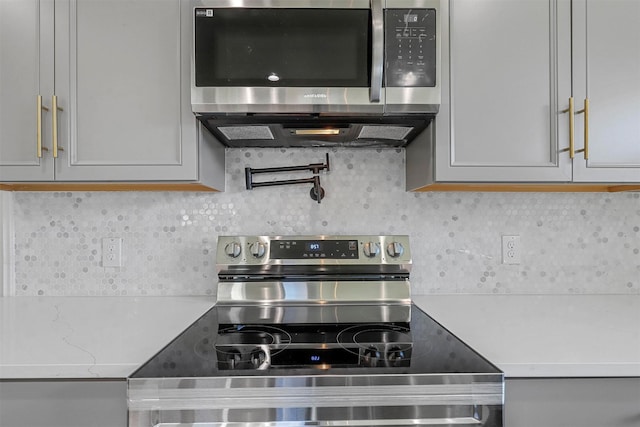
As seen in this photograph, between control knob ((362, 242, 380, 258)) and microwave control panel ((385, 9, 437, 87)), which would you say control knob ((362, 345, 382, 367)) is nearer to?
control knob ((362, 242, 380, 258))

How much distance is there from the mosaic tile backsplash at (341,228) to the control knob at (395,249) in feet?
0.42

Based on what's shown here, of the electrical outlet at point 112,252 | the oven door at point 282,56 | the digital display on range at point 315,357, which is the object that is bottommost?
the digital display on range at point 315,357

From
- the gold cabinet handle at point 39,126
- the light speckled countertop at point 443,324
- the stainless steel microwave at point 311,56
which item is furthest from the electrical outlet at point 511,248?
the gold cabinet handle at point 39,126

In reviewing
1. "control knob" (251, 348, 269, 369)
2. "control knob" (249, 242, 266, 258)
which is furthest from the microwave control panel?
"control knob" (251, 348, 269, 369)

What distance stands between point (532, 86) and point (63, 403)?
155 cm

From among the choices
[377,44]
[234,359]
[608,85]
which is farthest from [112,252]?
[608,85]

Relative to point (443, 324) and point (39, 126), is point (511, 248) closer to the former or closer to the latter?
point (443, 324)

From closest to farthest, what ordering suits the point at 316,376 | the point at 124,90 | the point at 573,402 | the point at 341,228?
1. the point at 316,376
2. the point at 573,402
3. the point at 124,90
4. the point at 341,228

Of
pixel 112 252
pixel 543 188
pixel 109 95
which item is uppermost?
pixel 109 95

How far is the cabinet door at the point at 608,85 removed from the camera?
48.1 inches

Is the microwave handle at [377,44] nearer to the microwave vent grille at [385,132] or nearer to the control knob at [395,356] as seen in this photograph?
the microwave vent grille at [385,132]

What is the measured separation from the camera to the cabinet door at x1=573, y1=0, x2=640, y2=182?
1.22 m

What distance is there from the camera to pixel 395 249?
1431 millimetres

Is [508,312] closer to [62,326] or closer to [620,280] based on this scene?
[620,280]
